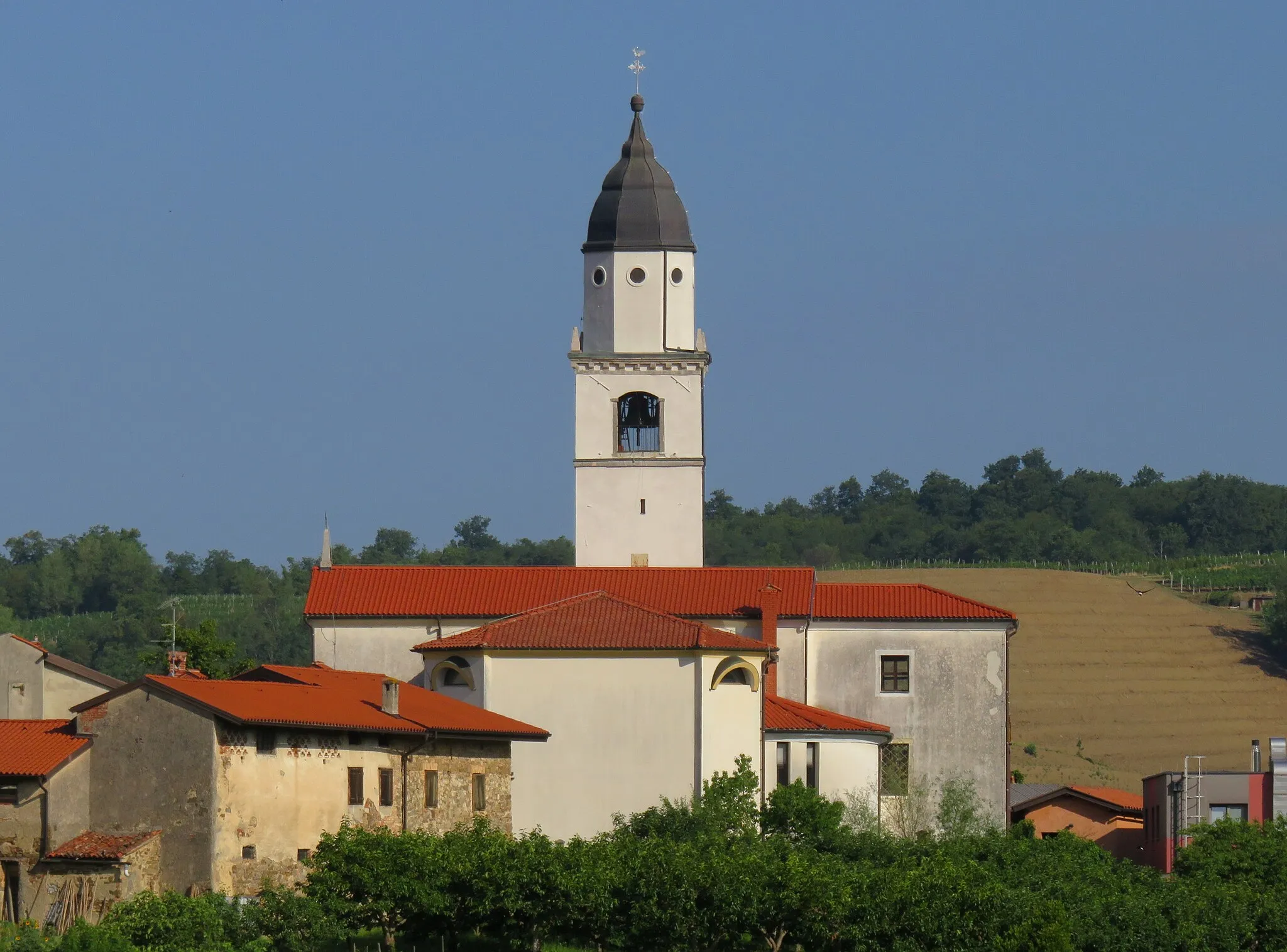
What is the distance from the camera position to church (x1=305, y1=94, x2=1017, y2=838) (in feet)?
190

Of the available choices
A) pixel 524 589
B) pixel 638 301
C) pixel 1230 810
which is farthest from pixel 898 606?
pixel 638 301

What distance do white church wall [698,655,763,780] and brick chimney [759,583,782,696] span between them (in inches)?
127

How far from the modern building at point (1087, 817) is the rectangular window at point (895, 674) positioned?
10127 mm

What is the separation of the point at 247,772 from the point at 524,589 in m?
18.7

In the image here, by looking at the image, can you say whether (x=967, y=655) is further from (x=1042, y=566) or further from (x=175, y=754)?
(x=1042, y=566)

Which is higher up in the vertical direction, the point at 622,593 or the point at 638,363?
the point at 638,363

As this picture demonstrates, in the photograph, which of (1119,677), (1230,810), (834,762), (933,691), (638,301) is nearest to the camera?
(834,762)

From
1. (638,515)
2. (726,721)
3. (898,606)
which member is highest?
(638,515)

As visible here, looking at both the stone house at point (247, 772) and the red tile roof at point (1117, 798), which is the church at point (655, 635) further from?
the red tile roof at point (1117, 798)

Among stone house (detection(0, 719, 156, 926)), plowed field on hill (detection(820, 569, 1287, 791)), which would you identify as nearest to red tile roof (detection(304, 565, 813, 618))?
stone house (detection(0, 719, 156, 926))

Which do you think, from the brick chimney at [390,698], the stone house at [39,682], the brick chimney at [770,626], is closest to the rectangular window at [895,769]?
the brick chimney at [770,626]

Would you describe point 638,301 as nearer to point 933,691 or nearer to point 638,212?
point 638,212

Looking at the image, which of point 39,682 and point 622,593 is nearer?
point 39,682

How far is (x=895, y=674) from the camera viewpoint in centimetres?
6469
